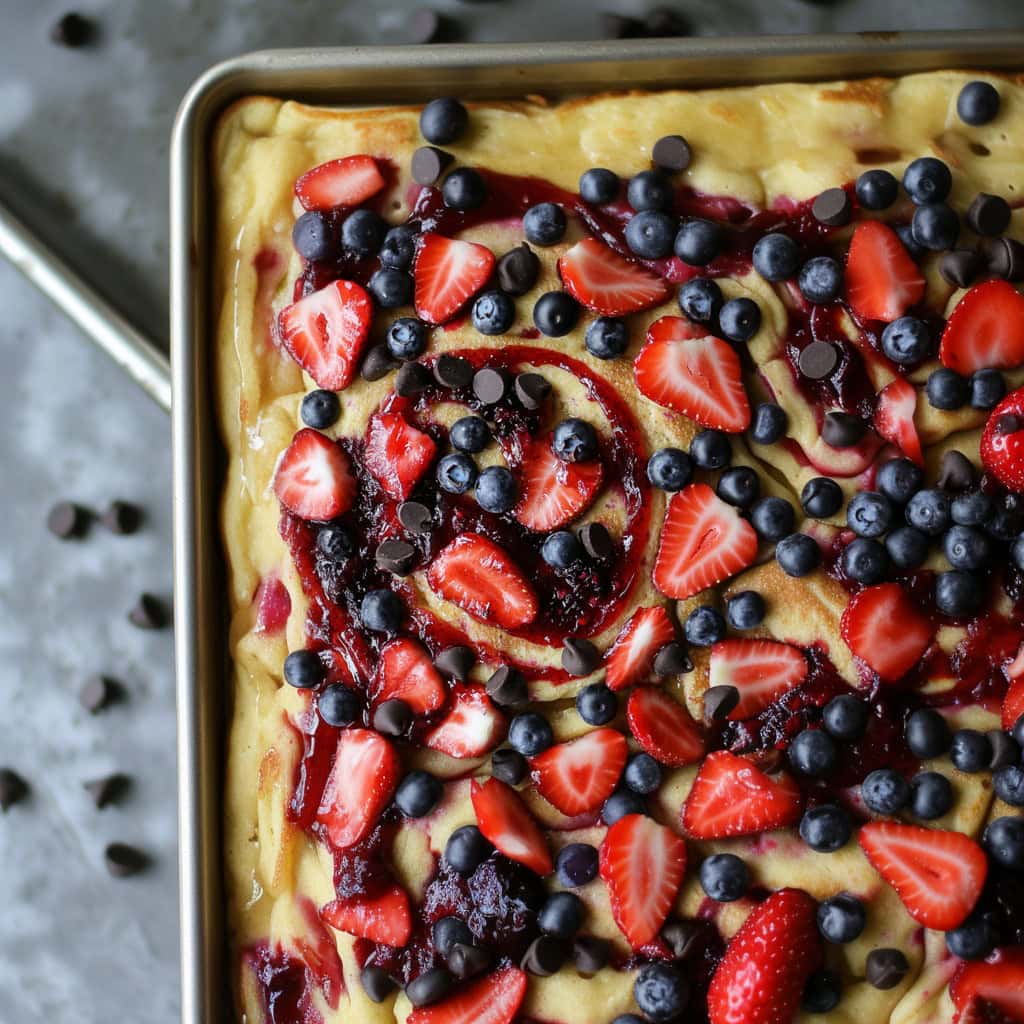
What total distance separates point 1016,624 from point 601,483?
0.82 meters

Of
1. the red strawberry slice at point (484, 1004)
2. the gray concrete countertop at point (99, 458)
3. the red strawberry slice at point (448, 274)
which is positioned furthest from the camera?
the gray concrete countertop at point (99, 458)

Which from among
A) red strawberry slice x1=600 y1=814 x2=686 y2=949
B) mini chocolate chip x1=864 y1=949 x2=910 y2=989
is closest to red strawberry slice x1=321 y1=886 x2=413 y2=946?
red strawberry slice x1=600 y1=814 x2=686 y2=949

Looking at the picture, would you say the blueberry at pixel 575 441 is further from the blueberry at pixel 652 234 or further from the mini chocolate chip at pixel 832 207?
the mini chocolate chip at pixel 832 207

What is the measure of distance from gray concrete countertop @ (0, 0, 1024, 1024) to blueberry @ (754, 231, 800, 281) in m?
0.94

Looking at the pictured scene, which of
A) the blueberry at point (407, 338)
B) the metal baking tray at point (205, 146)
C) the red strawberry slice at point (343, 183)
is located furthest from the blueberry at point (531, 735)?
the red strawberry slice at point (343, 183)

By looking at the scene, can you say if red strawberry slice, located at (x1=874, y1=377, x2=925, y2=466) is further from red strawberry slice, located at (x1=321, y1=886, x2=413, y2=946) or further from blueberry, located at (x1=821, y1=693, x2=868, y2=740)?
red strawberry slice, located at (x1=321, y1=886, x2=413, y2=946)

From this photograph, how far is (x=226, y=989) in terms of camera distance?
93.3 inches

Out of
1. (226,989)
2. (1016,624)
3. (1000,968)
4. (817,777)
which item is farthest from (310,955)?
(1016,624)

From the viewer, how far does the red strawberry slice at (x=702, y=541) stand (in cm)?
222

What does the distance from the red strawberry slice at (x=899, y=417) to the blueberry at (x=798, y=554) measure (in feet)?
0.81

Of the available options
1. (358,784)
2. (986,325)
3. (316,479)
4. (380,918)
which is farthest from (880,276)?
(380,918)

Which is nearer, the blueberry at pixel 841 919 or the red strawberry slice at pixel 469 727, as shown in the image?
the blueberry at pixel 841 919

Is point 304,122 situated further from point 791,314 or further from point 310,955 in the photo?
point 310,955

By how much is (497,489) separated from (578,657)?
0.35 metres
